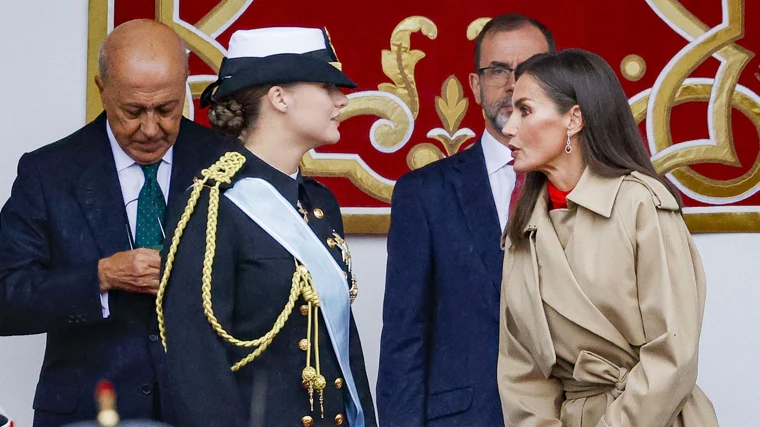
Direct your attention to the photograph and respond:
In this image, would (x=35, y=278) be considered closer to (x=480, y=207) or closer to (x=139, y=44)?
(x=139, y=44)

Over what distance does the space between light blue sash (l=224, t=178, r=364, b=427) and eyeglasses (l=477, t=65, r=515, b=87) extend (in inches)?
44.1

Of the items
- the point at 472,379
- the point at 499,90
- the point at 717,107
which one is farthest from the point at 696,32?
the point at 472,379

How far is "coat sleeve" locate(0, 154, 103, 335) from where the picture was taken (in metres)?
3.63

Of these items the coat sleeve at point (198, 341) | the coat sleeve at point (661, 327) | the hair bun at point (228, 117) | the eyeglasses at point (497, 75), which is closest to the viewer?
the coat sleeve at point (198, 341)

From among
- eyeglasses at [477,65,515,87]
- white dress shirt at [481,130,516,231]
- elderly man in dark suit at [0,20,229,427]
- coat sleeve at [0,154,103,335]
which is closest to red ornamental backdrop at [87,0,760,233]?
eyeglasses at [477,65,515,87]

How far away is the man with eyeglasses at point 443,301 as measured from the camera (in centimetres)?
393

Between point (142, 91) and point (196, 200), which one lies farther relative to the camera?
point (142, 91)

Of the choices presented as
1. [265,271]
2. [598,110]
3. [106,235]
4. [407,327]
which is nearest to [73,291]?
[106,235]

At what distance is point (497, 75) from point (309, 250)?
120 centimetres

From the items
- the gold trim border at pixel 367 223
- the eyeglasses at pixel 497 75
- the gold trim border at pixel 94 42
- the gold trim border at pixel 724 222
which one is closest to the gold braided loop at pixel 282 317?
the eyeglasses at pixel 497 75

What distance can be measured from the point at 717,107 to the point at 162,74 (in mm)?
2041

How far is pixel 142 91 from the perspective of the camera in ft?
12.4

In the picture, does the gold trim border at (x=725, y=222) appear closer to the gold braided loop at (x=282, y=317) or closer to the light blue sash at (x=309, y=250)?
the light blue sash at (x=309, y=250)

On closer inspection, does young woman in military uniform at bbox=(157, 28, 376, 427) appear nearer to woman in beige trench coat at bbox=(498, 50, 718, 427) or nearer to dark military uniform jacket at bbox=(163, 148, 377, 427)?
dark military uniform jacket at bbox=(163, 148, 377, 427)
